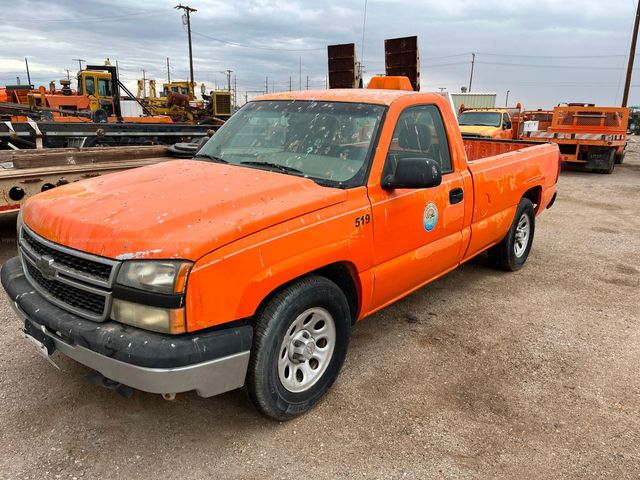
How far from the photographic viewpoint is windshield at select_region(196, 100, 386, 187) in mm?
3188

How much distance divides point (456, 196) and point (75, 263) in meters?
2.79

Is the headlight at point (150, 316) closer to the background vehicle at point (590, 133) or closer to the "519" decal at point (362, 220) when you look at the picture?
the "519" decal at point (362, 220)

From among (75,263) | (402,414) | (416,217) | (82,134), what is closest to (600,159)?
(416,217)

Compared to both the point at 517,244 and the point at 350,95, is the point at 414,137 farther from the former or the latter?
the point at 517,244

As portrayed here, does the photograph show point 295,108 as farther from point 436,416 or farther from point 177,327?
point 436,416

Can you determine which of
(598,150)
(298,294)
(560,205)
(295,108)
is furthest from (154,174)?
(598,150)

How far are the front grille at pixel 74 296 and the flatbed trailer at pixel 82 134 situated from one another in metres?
6.31

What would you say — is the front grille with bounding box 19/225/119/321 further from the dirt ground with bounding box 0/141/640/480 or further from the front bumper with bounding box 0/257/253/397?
the dirt ground with bounding box 0/141/640/480

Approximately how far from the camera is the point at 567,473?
2.58m

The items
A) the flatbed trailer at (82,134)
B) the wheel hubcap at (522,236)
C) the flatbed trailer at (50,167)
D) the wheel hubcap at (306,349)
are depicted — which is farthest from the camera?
the flatbed trailer at (82,134)

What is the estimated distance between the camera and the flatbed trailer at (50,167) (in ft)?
17.2

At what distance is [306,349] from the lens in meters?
2.91

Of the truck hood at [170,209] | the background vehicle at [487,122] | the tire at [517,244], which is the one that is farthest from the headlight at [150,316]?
the background vehicle at [487,122]

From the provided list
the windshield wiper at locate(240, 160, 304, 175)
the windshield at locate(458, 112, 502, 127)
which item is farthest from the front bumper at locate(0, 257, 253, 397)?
the windshield at locate(458, 112, 502, 127)
